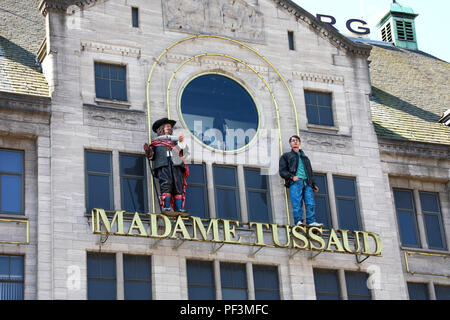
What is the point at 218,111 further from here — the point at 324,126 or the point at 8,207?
the point at 8,207

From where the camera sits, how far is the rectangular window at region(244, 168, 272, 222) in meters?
46.0

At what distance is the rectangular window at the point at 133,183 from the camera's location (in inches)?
1737

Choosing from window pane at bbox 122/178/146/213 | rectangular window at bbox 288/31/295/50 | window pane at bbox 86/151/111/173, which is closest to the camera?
window pane at bbox 122/178/146/213

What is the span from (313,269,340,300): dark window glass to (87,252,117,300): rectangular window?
26.5 ft

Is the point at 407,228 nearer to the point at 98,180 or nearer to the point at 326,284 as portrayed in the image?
the point at 326,284

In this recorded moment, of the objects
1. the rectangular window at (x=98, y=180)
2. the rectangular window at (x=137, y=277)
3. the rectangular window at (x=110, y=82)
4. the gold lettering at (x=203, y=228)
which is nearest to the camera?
the rectangular window at (x=137, y=277)

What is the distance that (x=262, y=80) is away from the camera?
4869 cm

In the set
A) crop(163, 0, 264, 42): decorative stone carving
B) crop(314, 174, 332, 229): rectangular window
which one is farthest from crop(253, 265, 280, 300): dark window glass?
crop(163, 0, 264, 42): decorative stone carving

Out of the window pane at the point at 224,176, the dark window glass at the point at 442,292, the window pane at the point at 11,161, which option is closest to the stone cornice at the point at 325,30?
the window pane at the point at 224,176

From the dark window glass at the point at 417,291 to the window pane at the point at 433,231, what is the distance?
198 centimetres

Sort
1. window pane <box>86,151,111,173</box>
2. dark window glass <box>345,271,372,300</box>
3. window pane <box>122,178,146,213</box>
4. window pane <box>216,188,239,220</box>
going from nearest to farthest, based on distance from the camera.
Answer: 1. window pane <box>122,178,146,213</box>
2. window pane <box>86,151,111,173</box>
3. window pane <box>216,188,239,220</box>
4. dark window glass <box>345,271,372,300</box>

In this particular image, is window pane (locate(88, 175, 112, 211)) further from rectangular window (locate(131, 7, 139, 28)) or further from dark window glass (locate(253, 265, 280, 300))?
rectangular window (locate(131, 7, 139, 28))

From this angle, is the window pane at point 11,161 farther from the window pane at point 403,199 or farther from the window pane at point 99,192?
the window pane at point 403,199
